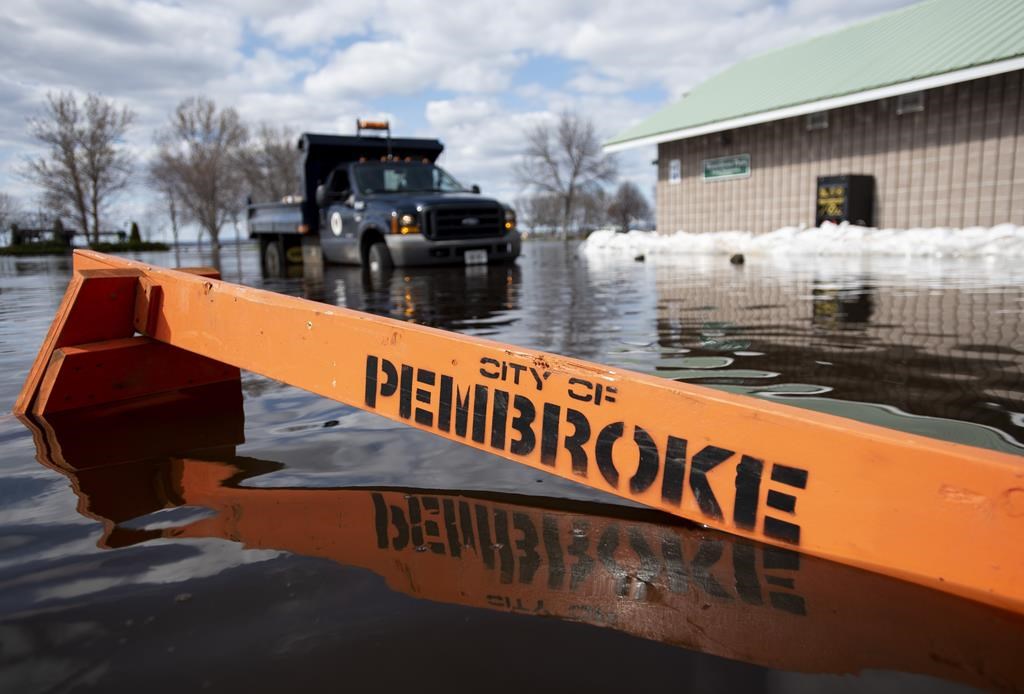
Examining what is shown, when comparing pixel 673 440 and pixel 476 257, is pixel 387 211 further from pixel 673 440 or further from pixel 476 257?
pixel 673 440

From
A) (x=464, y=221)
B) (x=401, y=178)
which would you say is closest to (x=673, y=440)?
(x=464, y=221)

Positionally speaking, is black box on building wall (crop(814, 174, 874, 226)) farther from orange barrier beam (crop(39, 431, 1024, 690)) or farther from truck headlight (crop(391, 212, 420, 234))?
orange barrier beam (crop(39, 431, 1024, 690))

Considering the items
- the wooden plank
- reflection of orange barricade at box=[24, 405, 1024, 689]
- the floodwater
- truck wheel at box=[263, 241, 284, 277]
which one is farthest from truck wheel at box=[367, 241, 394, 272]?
reflection of orange barricade at box=[24, 405, 1024, 689]

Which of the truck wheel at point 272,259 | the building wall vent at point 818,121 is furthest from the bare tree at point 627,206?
the truck wheel at point 272,259

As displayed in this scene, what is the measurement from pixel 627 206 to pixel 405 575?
7204 cm

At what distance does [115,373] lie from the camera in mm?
3287

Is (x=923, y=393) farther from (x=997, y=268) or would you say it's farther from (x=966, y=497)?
(x=997, y=268)

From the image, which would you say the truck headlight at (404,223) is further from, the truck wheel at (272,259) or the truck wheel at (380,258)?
the truck wheel at (272,259)

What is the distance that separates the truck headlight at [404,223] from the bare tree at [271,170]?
29841mm

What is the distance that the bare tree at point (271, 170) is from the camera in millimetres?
39500

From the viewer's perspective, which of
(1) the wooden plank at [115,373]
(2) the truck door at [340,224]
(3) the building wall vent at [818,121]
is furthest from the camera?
(3) the building wall vent at [818,121]

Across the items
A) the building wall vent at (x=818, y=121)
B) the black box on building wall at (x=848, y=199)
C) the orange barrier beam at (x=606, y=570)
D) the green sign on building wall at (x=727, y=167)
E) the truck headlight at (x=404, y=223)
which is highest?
the building wall vent at (x=818, y=121)

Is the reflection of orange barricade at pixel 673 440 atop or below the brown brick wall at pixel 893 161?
below

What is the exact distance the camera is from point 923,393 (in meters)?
3.21
